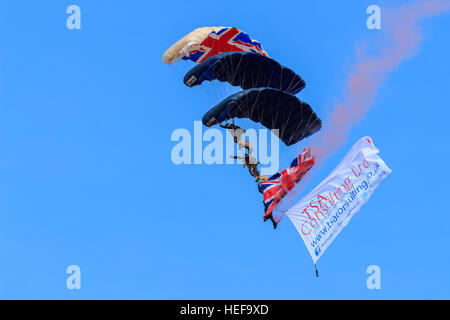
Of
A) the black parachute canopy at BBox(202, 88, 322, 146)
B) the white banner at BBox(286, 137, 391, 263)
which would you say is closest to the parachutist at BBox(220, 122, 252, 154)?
the black parachute canopy at BBox(202, 88, 322, 146)

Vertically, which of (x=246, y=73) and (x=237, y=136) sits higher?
(x=246, y=73)

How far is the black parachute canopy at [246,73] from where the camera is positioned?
149 feet

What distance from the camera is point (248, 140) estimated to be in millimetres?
47000

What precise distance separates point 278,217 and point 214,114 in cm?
478

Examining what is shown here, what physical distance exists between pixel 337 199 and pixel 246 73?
6.44m

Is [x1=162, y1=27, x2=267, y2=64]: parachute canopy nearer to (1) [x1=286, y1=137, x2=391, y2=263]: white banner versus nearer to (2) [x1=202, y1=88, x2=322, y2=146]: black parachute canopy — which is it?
(2) [x1=202, y1=88, x2=322, y2=146]: black parachute canopy

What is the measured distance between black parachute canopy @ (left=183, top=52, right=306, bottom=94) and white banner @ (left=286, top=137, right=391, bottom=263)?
417 cm

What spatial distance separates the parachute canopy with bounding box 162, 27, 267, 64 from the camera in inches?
1831

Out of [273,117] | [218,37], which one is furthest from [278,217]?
[218,37]

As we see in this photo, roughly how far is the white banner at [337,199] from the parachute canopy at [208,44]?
6.33m

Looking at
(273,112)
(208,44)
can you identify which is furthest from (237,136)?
(208,44)

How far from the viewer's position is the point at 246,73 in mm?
47062

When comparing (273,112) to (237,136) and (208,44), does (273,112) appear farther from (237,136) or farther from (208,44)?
(208,44)
